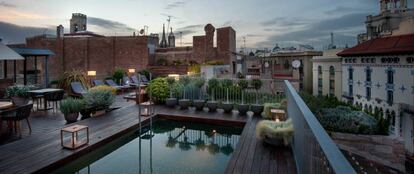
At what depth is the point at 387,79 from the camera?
1249 centimetres

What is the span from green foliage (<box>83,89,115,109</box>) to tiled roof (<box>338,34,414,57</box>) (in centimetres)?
1269

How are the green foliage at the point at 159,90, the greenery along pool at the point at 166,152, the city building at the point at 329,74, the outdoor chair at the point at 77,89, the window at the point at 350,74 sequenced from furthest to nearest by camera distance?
the city building at the point at 329,74 < the window at the point at 350,74 < the outdoor chair at the point at 77,89 < the green foliage at the point at 159,90 < the greenery along pool at the point at 166,152

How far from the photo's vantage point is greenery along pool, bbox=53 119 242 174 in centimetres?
389

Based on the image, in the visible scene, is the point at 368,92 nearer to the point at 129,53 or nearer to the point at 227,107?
the point at 227,107

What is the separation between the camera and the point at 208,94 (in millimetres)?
7988

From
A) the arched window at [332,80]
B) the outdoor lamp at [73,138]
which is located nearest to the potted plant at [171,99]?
the outdoor lamp at [73,138]

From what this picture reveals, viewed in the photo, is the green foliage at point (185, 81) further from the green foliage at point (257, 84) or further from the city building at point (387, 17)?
the city building at point (387, 17)

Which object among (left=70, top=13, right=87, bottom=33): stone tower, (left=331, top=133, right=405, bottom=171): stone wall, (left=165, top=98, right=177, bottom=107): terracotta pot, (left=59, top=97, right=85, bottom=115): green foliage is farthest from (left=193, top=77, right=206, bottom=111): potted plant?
(left=70, top=13, right=87, bottom=33): stone tower

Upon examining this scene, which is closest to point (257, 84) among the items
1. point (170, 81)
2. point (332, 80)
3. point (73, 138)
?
point (170, 81)

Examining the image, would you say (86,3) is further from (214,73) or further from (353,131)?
(353,131)

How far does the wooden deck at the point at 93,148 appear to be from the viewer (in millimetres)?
3324

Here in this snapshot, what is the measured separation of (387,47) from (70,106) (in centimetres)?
1502

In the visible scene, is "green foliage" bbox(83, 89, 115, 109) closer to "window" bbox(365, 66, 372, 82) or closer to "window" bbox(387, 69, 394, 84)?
"window" bbox(387, 69, 394, 84)

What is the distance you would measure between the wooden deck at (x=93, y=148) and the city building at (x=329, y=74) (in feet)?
54.1
